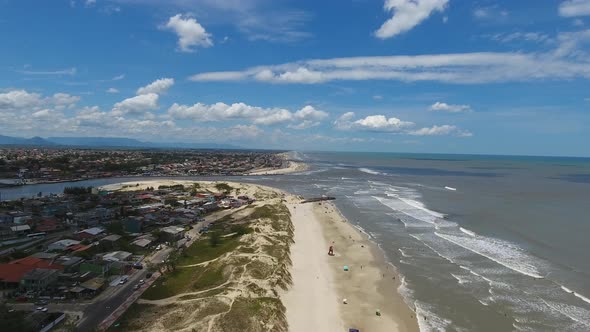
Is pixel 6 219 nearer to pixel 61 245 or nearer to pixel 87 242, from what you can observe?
pixel 61 245

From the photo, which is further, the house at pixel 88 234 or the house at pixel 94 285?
the house at pixel 88 234

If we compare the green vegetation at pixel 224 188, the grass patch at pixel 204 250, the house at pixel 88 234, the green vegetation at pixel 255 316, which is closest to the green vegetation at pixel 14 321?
the green vegetation at pixel 255 316

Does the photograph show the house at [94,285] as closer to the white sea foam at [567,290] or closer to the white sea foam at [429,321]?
the white sea foam at [429,321]

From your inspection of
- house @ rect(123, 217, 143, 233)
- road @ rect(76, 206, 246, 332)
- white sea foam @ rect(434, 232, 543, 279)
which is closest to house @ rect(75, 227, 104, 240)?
house @ rect(123, 217, 143, 233)

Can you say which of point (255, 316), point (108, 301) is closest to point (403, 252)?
point (255, 316)

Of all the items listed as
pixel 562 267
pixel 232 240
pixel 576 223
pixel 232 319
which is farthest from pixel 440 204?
pixel 232 319

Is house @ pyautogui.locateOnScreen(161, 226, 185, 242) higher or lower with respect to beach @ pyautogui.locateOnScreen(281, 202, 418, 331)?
higher

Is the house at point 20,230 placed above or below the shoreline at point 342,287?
above

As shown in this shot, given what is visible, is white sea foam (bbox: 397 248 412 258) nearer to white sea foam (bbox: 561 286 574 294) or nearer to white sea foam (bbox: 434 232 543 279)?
white sea foam (bbox: 434 232 543 279)
